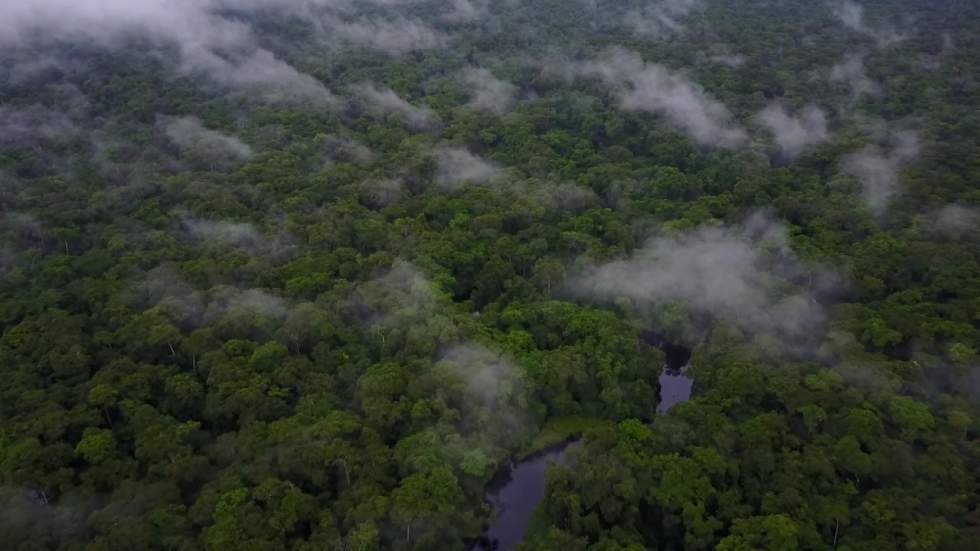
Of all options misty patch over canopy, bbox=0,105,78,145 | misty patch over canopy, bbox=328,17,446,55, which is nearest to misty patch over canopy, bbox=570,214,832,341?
misty patch over canopy, bbox=0,105,78,145

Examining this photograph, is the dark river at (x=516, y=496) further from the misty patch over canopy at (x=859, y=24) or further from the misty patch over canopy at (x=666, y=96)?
the misty patch over canopy at (x=859, y=24)

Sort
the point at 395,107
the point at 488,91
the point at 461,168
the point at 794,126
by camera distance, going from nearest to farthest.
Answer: the point at 461,168 < the point at 794,126 < the point at 395,107 < the point at 488,91

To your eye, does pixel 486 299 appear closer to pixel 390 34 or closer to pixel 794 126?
pixel 794 126

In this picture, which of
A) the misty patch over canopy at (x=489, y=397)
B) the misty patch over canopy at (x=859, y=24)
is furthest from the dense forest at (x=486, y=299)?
the misty patch over canopy at (x=859, y=24)

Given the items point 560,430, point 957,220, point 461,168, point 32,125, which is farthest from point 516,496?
point 32,125

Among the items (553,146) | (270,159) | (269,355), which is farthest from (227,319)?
(553,146)
